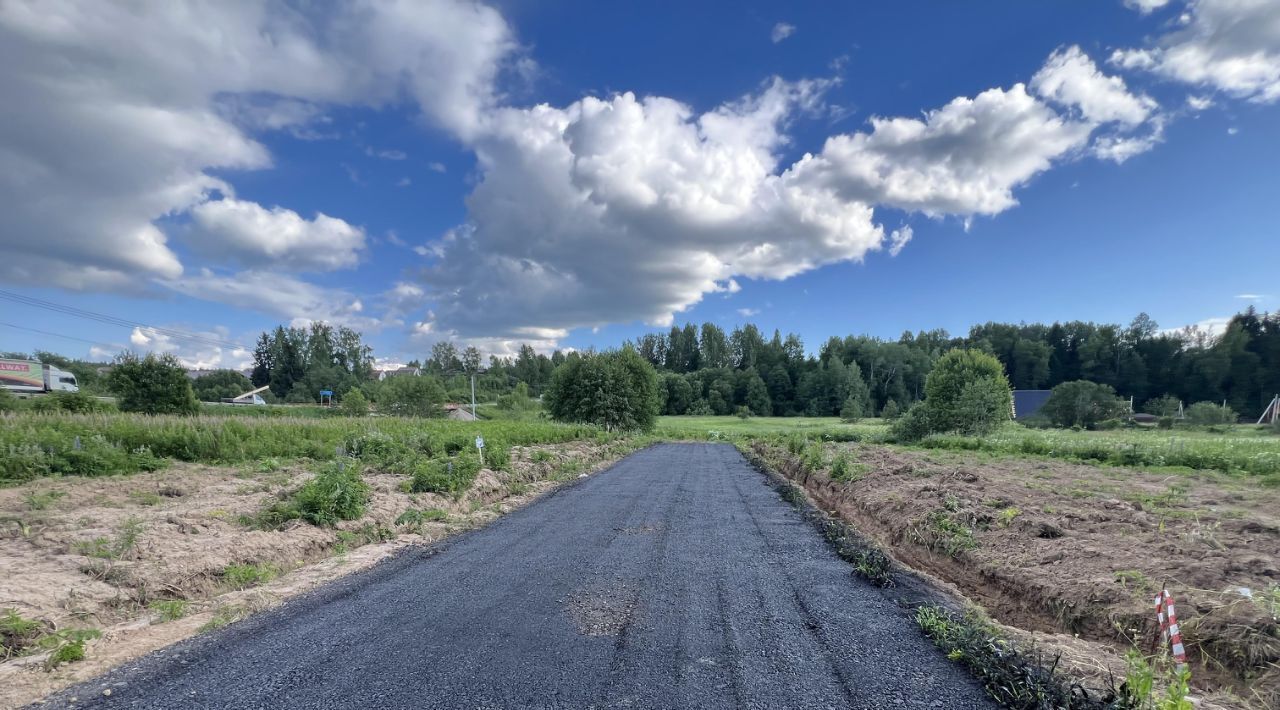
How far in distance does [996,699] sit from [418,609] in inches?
207

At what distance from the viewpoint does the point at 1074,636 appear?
5.13 m

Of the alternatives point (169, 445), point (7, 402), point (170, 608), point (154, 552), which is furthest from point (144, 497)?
point (7, 402)

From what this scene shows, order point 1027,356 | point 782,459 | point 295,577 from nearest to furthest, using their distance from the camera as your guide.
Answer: point 295,577 < point 782,459 < point 1027,356

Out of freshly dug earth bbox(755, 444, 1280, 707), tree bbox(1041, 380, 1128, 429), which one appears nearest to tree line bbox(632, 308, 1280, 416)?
tree bbox(1041, 380, 1128, 429)

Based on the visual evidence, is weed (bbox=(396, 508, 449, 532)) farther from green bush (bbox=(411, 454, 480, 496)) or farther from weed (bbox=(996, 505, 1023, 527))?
weed (bbox=(996, 505, 1023, 527))

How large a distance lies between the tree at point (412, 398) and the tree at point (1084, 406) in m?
64.1

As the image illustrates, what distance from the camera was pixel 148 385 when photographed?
3117 centimetres

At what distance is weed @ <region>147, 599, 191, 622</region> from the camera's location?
5.13 metres

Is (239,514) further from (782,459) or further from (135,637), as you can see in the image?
(782,459)

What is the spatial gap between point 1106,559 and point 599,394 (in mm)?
38644

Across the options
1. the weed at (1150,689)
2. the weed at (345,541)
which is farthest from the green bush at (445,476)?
the weed at (1150,689)

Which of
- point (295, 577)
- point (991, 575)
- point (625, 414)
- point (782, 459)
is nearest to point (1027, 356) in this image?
point (625, 414)

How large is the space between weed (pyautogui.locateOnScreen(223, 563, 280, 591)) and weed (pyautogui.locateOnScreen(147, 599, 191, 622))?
607mm

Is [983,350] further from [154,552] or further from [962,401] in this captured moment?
[154,552]
